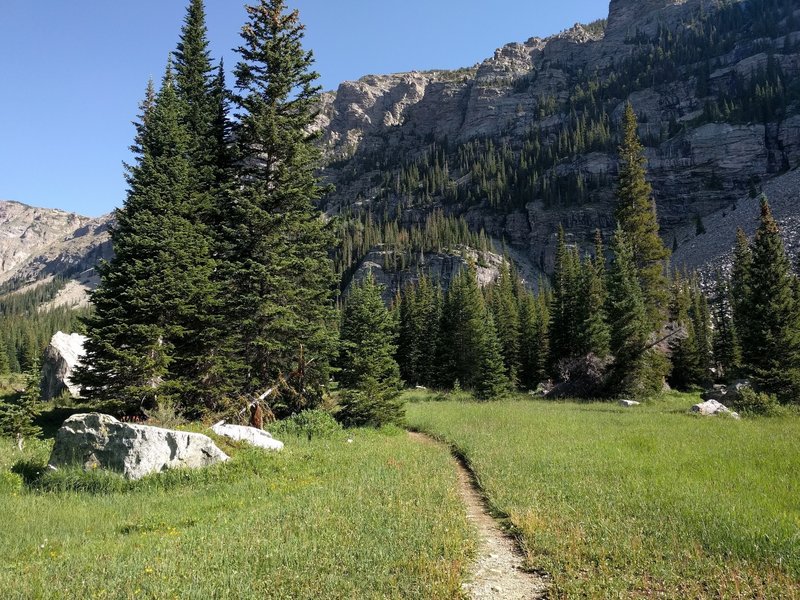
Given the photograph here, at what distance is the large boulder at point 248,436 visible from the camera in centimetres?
1435

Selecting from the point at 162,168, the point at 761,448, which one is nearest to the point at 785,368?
the point at 761,448

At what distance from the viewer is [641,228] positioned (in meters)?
44.5

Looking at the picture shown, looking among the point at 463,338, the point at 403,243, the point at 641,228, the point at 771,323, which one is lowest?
the point at 463,338

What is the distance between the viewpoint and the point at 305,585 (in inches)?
218

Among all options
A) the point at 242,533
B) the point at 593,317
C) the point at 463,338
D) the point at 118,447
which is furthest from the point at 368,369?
the point at 463,338

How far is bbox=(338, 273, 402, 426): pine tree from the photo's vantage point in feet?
69.7

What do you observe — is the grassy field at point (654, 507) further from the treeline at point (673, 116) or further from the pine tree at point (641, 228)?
the treeline at point (673, 116)

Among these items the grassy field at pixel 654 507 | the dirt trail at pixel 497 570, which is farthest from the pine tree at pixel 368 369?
the dirt trail at pixel 497 570

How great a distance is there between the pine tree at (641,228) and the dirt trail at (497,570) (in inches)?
1568

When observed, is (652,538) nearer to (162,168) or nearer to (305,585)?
(305,585)

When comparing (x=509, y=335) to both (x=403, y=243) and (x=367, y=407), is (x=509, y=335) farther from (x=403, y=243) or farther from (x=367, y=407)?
(x=403, y=243)

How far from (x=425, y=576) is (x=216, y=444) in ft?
31.2

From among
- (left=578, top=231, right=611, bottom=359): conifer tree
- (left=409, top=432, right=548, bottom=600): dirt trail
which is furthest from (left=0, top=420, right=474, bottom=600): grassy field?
(left=578, top=231, right=611, bottom=359): conifer tree

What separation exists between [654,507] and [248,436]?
1183 centimetres
